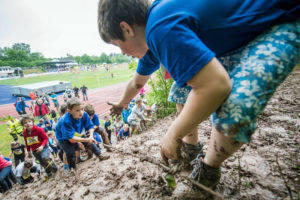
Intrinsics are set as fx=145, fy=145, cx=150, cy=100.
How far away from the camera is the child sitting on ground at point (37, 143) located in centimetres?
335

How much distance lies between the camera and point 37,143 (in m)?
3.49

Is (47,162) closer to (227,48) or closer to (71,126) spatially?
(71,126)

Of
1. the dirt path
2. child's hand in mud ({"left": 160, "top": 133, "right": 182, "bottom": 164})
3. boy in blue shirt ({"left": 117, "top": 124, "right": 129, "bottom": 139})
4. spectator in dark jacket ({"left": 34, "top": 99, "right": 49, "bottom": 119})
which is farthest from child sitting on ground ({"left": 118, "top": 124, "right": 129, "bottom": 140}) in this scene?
child's hand in mud ({"left": 160, "top": 133, "right": 182, "bottom": 164})

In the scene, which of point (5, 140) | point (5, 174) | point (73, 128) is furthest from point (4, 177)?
point (5, 140)

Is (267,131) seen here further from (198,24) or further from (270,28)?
(198,24)

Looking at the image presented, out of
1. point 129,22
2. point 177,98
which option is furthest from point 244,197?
point 129,22

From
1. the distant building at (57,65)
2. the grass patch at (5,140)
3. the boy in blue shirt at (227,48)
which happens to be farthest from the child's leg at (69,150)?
the distant building at (57,65)

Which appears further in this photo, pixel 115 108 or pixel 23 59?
pixel 23 59

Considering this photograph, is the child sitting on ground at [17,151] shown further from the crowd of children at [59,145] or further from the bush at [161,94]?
the bush at [161,94]

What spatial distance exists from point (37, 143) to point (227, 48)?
4.33 metres

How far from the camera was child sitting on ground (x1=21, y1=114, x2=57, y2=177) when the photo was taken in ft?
11.0

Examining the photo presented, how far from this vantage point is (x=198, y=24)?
0.72 meters

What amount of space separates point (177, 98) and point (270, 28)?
0.78 metres

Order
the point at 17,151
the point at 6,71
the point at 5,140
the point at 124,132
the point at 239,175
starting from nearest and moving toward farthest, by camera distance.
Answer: the point at 239,175, the point at 17,151, the point at 124,132, the point at 5,140, the point at 6,71
